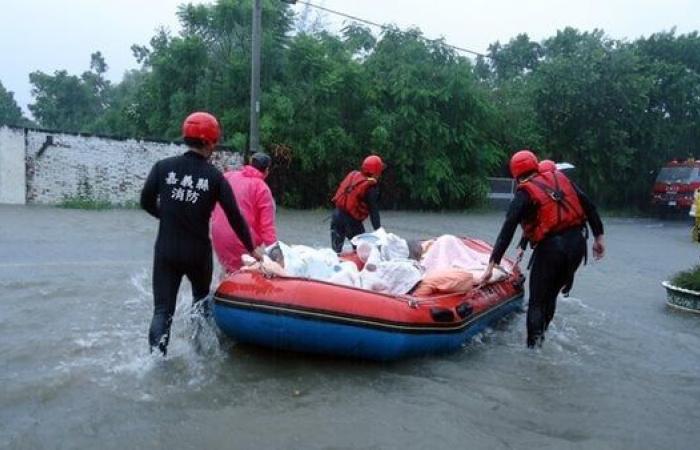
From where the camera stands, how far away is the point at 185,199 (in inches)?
189

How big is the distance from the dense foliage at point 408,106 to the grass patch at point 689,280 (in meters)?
11.7

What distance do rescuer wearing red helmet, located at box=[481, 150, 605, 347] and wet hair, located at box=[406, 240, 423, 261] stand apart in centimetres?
157

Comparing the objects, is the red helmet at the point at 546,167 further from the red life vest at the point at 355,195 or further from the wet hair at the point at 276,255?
the wet hair at the point at 276,255

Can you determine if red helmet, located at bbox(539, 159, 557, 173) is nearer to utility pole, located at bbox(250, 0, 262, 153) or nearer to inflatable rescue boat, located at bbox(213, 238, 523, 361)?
inflatable rescue boat, located at bbox(213, 238, 523, 361)

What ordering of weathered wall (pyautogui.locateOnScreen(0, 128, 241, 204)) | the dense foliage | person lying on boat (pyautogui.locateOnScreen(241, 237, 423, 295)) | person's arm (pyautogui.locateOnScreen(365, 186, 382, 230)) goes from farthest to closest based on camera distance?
the dense foliage < weathered wall (pyautogui.locateOnScreen(0, 128, 241, 204)) < person's arm (pyautogui.locateOnScreen(365, 186, 382, 230)) < person lying on boat (pyautogui.locateOnScreen(241, 237, 423, 295))

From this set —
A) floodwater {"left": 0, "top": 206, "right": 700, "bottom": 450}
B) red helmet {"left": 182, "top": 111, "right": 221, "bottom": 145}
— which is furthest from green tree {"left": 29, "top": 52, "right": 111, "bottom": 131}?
red helmet {"left": 182, "top": 111, "right": 221, "bottom": 145}

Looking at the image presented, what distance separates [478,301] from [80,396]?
3.29 metres

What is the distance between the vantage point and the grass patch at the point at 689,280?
8.02 m

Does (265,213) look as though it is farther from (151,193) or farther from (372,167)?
(372,167)

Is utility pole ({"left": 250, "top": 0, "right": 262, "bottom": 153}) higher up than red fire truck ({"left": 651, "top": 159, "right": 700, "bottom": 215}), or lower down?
higher up

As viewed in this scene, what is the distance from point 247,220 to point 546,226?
2.34 metres

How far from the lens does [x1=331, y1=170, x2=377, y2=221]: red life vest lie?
791cm

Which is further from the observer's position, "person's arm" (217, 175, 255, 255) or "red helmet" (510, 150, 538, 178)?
"red helmet" (510, 150, 538, 178)

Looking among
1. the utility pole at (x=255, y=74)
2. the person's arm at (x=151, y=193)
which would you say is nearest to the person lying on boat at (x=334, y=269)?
the person's arm at (x=151, y=193)
